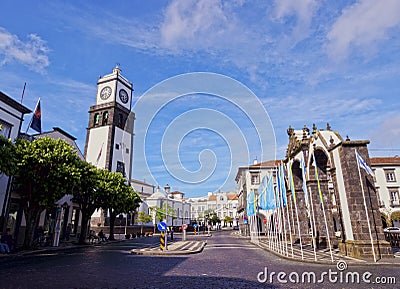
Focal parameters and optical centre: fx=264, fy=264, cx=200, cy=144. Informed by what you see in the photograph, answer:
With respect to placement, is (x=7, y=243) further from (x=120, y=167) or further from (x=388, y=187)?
(x=388, y=187)

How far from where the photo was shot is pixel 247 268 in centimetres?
1155

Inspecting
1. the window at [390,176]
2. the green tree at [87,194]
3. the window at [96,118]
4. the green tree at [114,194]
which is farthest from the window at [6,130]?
the window at [390,176]

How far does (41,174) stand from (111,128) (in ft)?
135

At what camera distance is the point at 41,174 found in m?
20.7

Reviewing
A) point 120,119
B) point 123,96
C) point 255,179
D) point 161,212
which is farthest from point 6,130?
point 161,212

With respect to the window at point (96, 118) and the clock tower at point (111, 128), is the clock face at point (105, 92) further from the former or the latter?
the window at point (96, 118)

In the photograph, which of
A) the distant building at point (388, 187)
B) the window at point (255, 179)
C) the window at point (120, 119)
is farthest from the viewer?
the window at point (120, 119)

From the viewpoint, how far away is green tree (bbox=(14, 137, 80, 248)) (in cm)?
1967

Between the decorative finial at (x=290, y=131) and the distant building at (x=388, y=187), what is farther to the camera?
the distant building at (x=388, y=187)

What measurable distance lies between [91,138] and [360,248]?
60.1m

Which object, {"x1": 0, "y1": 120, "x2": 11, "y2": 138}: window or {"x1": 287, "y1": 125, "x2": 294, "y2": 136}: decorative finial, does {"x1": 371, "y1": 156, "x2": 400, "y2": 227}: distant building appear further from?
{"x1": 0, "y1": 120, "x2": 11, "y2": 138}: window

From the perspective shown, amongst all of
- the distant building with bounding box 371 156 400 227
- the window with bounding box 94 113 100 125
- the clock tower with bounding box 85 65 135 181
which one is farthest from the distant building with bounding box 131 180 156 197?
the distant building with bounding box 371 156 400 227

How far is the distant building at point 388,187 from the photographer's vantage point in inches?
1758

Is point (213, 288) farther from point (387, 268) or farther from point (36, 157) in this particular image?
point (36, 157)
